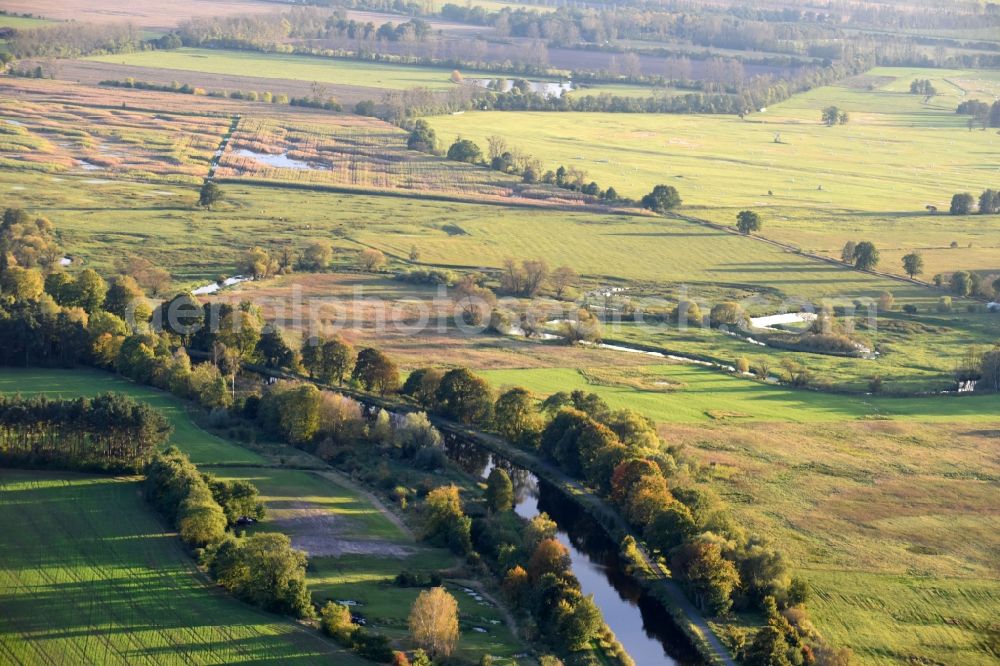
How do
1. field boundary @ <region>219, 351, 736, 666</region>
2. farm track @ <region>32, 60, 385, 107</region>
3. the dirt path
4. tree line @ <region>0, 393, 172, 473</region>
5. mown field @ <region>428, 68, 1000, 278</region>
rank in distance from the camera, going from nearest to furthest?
the dirt path < field boundary @ <region>219, 351, 736, 666</region> < tree line @ <region>0, 393, 172, 473</region> < mown field @ <region>428, 68, 1000, 278</region> < farm track @ <region>32, 60, 385, 107</region>

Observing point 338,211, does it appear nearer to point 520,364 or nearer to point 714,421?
point 520,364

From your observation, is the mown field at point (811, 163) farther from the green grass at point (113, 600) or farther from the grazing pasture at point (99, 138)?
the green grass at point (113, 600)

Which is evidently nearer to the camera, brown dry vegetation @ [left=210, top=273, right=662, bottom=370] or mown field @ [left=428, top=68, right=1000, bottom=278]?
brown dry vegetation @ [left=210, top=273, right=662, bottom=370]

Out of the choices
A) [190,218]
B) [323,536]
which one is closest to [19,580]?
[323,536]

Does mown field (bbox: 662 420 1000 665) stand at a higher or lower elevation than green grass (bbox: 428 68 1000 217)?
lower

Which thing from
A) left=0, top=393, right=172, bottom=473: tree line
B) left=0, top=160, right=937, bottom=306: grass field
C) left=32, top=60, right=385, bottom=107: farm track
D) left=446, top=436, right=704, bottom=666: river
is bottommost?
left=446, top=436, right=704, bottom=666: river

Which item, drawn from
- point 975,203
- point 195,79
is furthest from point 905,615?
point 195,79

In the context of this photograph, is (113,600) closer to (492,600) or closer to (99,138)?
(492,600)

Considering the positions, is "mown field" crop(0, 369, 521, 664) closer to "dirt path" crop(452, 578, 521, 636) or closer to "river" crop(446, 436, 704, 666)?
"dirt path" crop(452, 578, 521, 636)

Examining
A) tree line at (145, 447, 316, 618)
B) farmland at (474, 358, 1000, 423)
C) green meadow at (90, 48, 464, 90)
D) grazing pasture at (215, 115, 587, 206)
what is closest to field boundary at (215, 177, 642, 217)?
grazing pasture at (215, 115, 587, 206)
